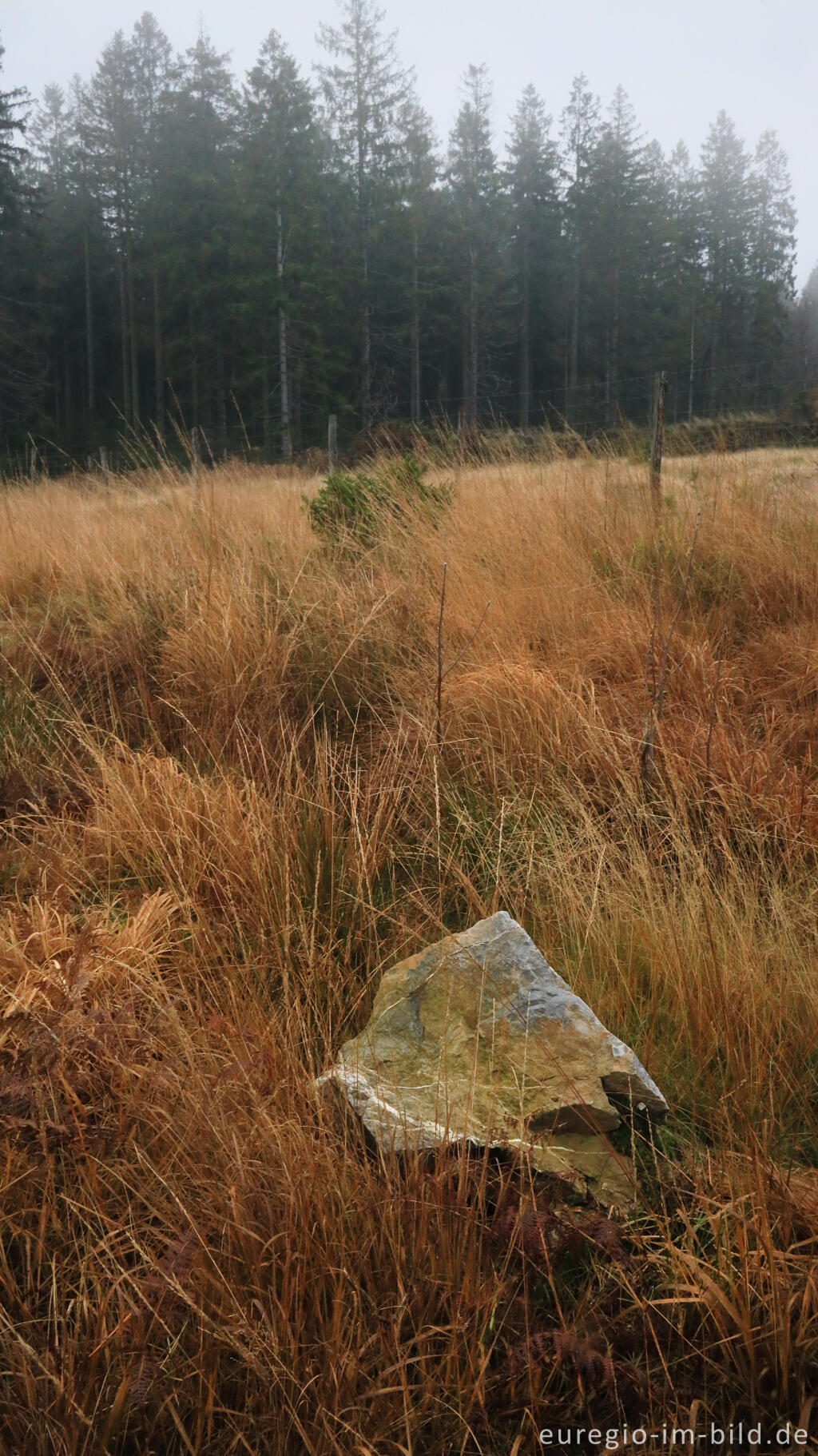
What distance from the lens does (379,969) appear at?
2.48 m

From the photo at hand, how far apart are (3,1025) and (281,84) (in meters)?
37.8

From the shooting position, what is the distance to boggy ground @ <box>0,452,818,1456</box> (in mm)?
1437

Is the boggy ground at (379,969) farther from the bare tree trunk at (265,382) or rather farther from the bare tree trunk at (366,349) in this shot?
the bare tree trunk at (366,349)

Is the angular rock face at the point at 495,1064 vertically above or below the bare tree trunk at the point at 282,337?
below

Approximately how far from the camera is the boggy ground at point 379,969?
1.44 meters

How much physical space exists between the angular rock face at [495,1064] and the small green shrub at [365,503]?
391 cm

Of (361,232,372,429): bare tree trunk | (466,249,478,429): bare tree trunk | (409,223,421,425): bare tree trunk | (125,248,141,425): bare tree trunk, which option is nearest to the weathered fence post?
(361,232,372,429): bare tree trunk

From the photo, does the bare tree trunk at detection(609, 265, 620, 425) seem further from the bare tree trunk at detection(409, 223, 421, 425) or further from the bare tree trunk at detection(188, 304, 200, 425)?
the bare tree trunk at detection(188, 304, 200, 425)

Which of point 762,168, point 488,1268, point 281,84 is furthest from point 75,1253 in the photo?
point 762,168

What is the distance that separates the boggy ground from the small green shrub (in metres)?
0.61

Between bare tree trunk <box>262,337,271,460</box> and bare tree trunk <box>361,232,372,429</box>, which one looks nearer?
bare tree trunk <box>262,337,271,460</box>

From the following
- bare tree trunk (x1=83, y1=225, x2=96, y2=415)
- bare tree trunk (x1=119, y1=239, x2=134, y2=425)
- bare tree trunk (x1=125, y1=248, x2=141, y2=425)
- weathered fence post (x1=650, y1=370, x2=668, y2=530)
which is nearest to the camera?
weathered fence post (x1=650, y1=370, x2=668, y2=530)

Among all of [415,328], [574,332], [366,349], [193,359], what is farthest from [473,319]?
[193,359]

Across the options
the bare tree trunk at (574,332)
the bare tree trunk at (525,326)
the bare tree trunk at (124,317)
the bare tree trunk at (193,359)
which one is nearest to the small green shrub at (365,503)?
the bare tree trunk at (193,359)
